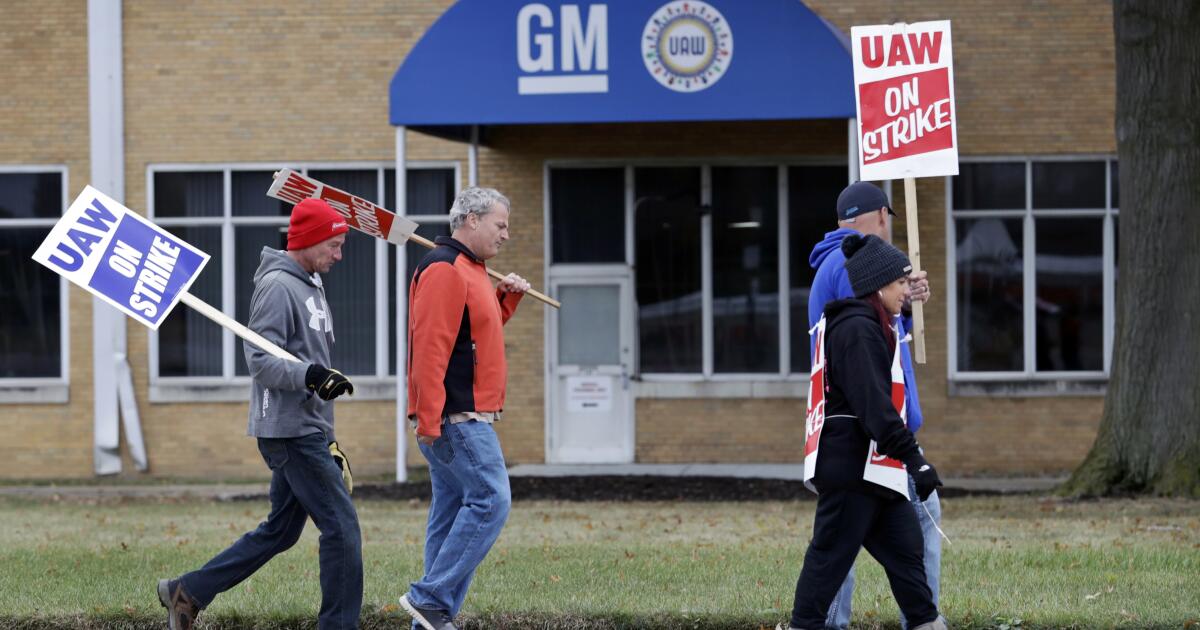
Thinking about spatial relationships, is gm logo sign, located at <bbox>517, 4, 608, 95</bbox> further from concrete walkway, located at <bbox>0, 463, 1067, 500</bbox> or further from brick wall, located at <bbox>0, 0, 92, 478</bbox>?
brick wall, located at <bbox>0, 0, 92, 478</bbox>

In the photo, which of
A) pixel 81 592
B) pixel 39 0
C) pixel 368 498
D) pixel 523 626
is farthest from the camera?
pixel 39 0

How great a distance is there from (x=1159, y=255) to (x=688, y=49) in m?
4.73

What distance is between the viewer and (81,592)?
8.29 m

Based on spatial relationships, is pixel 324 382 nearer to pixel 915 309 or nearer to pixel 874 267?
pixel 874 267

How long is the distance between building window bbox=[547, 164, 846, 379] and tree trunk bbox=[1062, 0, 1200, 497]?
482 cm

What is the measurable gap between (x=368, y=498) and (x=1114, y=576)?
801 cm

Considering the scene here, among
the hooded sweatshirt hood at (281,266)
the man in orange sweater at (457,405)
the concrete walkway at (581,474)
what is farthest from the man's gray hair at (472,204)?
the concrete walkway at (581,474)

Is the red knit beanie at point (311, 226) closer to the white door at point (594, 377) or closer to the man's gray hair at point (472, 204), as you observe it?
the man's gray hair at point (472, 204)

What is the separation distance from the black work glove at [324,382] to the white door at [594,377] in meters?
11.4

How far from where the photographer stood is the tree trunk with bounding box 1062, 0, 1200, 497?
12891mm

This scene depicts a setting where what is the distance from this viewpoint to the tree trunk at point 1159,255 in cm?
1289

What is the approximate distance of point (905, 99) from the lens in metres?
7.64

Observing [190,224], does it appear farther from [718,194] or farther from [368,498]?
[718,194]

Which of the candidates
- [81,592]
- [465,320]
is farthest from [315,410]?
[81,592]
